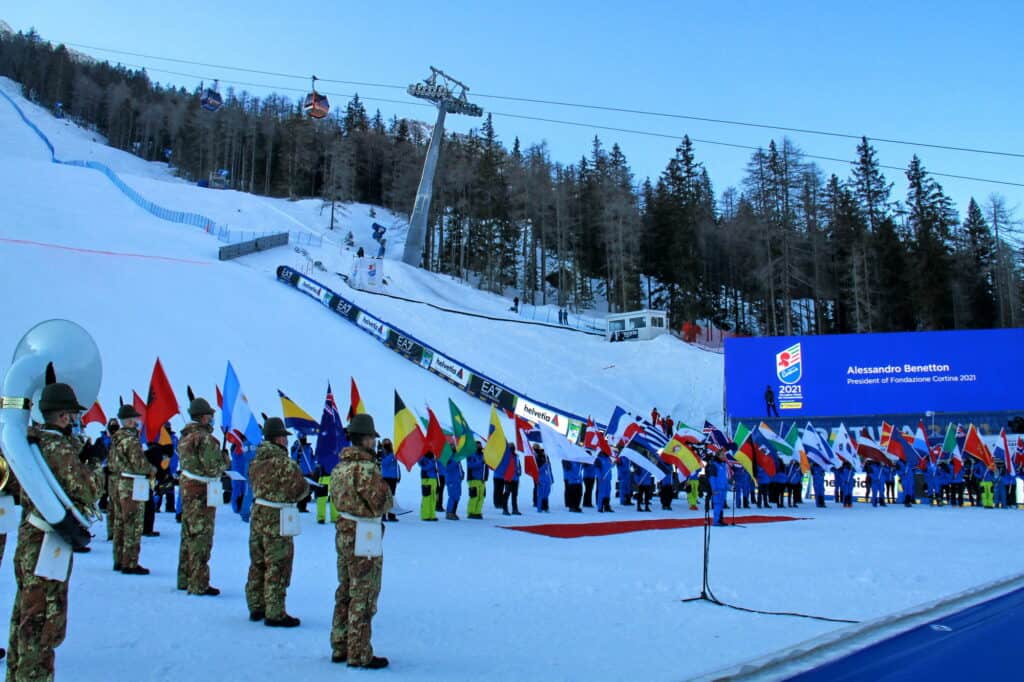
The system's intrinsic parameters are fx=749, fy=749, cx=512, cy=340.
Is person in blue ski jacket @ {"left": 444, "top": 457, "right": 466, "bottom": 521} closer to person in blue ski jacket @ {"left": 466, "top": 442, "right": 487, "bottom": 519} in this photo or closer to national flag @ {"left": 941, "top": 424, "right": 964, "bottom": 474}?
person in blue ski jacket @ {"left": 466, "top": 442, "right": 487, "bottom": 519}

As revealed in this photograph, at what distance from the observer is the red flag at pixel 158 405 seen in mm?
11602

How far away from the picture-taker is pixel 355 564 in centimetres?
514

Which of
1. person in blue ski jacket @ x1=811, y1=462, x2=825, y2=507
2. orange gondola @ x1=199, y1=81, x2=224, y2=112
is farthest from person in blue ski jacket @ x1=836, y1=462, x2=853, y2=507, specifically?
orange gondola @ x1=199, y1=81, x2=224, y2=112

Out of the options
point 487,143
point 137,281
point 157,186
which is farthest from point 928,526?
point 487,143

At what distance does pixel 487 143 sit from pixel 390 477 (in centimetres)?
7025

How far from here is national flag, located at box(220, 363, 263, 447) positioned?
37.8 ft

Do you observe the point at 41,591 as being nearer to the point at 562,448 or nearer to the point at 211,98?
the point at 562,448

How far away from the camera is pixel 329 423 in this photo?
12.1 m

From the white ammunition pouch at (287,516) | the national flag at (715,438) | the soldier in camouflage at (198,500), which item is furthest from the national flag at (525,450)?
the white ammunition pouch at (287,516)

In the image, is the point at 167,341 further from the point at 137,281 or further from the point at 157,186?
the point at 157,186

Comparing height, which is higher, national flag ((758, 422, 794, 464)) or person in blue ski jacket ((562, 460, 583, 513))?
national flag ((758, 422, 794, 464))

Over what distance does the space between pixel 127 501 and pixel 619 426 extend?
1173cm

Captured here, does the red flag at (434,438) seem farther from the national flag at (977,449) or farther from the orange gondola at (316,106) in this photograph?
the orange gondola at (316,106)

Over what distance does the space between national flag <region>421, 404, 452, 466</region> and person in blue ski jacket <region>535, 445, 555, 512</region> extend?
2686 millimetres
